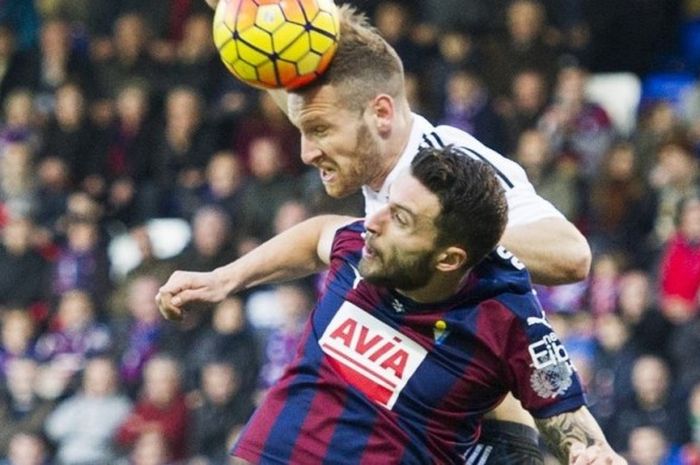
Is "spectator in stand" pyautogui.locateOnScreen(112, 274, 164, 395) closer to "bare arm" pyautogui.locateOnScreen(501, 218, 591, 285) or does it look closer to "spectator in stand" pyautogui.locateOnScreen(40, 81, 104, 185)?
"spectator in stand" pyautogui.locateOnScreen(40, 81, 104, 185)

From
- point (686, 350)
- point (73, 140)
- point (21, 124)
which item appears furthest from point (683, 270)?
point (21, 124)

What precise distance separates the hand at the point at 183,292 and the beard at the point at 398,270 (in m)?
0.54

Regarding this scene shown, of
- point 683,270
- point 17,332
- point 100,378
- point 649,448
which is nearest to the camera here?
point 649,448

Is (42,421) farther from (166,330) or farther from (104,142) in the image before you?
(104,142)

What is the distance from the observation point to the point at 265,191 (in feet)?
42.1

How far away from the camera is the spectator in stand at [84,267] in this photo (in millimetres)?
13234

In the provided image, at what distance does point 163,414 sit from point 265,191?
181 cm

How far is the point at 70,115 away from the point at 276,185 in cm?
206

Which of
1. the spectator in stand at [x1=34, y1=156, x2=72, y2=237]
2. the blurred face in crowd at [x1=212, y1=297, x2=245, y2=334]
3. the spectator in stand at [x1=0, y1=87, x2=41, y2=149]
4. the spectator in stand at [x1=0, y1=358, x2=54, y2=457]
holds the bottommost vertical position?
the spectator in stand at [x1=0, y1=358, x2=54, y2=457]

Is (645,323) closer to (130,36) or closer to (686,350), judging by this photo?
(686,350)

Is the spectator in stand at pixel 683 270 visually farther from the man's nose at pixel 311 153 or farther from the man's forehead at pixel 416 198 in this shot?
the man's forehead at pixel 416 198

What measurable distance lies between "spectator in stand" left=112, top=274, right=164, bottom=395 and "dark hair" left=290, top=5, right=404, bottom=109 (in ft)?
23.4

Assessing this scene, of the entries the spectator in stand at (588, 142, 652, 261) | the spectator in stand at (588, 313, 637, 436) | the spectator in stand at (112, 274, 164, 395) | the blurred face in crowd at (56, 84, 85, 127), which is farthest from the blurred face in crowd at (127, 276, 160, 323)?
the spectator in stand at (588, 313, 637, 436)

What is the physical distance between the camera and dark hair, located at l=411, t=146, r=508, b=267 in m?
4.98
